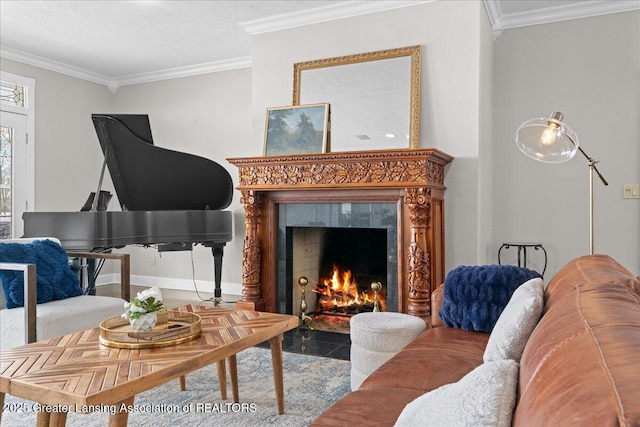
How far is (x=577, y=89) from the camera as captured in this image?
410 cm

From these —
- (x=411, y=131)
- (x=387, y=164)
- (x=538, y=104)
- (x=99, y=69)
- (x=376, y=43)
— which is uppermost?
(x=99, y=69)

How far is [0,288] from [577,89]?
4460mm

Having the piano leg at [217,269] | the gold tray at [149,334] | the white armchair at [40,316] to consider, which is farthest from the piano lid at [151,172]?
the gold tray at [149,334]

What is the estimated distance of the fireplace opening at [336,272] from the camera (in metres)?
4.23

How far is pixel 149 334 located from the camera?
1.95m

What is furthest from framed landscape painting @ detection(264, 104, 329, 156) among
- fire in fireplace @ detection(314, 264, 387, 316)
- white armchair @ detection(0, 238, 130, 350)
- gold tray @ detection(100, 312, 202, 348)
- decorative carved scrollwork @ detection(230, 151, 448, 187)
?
gold tray @ detection(100, 312, 202, 348)

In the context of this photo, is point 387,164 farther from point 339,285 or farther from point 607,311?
point 607,311

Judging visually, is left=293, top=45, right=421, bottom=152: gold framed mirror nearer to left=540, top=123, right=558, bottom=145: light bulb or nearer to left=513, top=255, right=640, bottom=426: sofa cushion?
left=540, top=123, right=558, bottom=145: light bulb

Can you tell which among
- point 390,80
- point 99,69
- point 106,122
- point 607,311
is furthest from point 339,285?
point 99,69

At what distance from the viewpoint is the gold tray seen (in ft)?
6.19

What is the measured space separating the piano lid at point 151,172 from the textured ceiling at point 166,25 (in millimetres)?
955

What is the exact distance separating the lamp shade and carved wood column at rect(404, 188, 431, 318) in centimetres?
88

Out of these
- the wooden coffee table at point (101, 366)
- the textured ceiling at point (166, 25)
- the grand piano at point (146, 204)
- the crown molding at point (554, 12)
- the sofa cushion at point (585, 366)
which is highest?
the textured ceiling at point (166, 25)

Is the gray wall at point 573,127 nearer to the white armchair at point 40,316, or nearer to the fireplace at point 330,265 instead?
the fireplace at point 330,265
